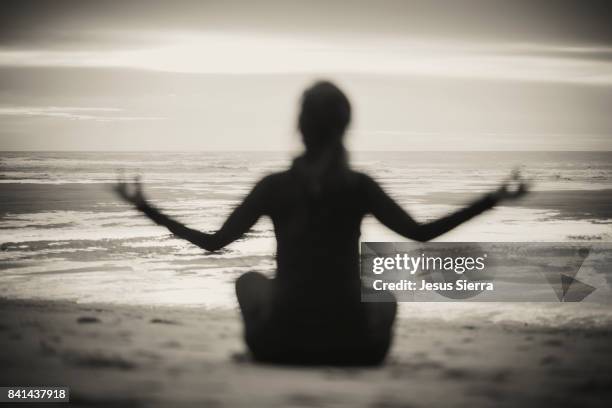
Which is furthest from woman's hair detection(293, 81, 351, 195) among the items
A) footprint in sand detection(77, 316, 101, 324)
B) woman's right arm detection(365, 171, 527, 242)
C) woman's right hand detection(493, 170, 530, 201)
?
footprint in sand detection(77, 316, 101, 324)

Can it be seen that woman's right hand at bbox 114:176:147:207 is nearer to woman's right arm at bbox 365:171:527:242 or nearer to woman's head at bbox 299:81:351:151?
woman's head at bbox 299:81:351:151

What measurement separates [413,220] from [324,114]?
71 centimetres

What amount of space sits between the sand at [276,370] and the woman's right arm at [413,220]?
0.82m

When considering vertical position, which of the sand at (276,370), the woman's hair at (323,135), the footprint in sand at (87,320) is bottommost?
the footprint in sand at (87,320)

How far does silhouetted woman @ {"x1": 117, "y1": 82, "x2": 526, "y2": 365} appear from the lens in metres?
3.73

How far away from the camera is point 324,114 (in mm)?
3709

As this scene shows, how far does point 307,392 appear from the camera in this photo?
11.8 feet

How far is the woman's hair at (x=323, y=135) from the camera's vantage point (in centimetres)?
371

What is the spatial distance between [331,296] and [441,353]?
1.51m

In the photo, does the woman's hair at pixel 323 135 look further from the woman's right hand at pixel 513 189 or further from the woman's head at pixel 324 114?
the woman's right hand at pixel 513 189

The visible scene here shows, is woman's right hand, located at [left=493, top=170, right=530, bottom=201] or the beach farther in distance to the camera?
the beach

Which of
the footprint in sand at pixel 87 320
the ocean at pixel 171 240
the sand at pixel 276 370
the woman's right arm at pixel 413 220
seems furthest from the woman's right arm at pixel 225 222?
the footprint in sand at pixel 87 320

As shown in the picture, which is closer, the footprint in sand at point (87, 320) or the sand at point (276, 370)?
the sand at point (276, 370)

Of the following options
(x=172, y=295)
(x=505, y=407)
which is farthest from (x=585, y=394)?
(x=172, y=295)
